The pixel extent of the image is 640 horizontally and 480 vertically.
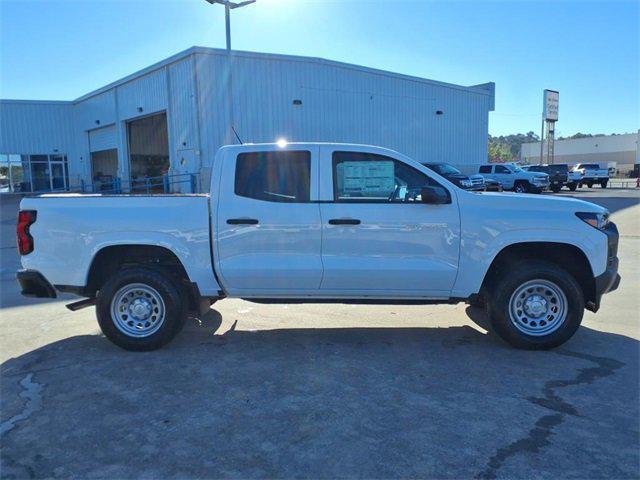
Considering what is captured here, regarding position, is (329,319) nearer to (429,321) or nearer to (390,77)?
(429,321)

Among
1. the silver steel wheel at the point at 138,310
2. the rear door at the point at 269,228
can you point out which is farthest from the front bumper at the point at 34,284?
the rear door at the point at 269,228

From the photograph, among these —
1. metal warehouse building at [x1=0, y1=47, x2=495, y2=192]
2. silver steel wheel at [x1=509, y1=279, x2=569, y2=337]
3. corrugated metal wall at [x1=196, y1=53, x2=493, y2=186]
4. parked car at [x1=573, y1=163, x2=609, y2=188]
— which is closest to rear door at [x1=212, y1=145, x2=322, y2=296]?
silver steel wheel at [x1=509, y1=279, x2=569, y2=337]

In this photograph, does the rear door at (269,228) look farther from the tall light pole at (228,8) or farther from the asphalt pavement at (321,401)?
the tall light pole at (228,8)

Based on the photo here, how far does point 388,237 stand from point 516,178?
27.3 metres

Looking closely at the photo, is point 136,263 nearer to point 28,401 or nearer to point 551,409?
point 28,401

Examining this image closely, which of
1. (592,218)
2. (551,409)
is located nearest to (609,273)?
(592,218)

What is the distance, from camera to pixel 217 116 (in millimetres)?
23172

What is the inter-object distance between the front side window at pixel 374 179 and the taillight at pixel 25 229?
3044 millimetres

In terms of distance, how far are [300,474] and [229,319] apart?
3407 millimetres

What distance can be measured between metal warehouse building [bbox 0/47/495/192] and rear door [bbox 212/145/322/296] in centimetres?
1154

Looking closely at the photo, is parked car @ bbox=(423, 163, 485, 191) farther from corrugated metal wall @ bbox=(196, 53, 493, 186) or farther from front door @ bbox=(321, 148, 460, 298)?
front door @ bbox=(321, 148, 460, 298)

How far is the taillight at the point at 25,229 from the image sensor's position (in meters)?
4.89

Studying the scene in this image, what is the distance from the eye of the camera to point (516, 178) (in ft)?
96.6

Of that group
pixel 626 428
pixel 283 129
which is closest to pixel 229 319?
pixel 626 428
